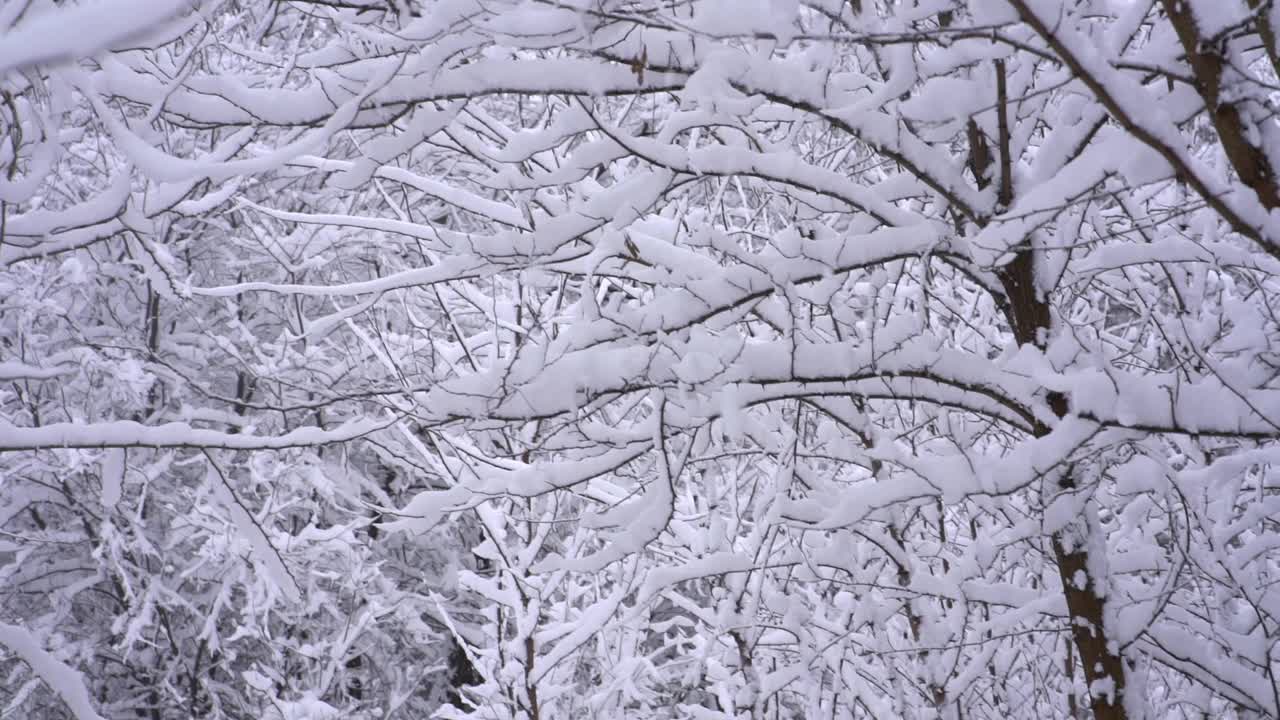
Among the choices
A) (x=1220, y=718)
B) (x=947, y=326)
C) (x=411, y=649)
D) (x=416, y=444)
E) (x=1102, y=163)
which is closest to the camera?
(x=1102, y=163)

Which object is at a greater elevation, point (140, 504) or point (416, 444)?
point (416, 444)

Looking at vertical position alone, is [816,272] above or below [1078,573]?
above

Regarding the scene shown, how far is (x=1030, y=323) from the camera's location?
274 centimetres

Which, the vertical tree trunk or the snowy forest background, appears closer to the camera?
the snowy forest background

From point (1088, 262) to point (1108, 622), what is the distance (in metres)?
1.00

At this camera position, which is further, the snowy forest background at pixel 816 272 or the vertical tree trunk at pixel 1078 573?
the vertical tree trunk at pixel 1078 573

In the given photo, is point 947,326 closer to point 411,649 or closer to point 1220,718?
point 1220,718

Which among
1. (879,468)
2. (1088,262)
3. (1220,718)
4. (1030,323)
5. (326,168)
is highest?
(326,168)

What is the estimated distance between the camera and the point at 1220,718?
15.1 ft

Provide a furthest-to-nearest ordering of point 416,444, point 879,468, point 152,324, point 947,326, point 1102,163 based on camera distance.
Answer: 1. point 152,324
2. point 416,444
3. point 947,326
4. point 879,468
5. point 1102,163

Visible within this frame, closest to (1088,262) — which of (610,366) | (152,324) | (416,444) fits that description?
(610,366)

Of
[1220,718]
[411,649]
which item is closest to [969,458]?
[1220,718]

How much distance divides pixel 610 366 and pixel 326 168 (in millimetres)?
1657

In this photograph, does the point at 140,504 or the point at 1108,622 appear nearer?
the point at 1108,622
